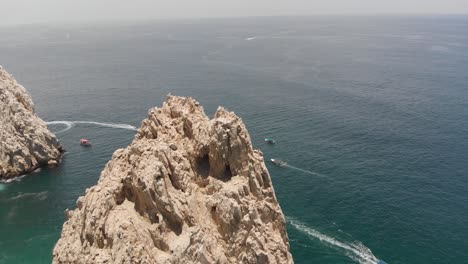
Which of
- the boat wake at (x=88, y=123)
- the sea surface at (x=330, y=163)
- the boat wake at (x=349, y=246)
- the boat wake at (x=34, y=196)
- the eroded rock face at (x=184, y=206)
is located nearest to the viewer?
the eroded rock face at (x=184, y=206)

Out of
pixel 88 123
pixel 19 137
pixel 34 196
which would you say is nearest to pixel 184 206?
pixel 34 196

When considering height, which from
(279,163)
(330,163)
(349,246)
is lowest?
(349,246)

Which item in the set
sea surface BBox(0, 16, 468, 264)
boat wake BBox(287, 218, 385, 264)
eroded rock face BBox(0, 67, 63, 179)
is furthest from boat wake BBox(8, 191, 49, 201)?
boat wake BBox(287, 218, 385, 264)

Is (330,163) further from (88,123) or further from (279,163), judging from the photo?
(88,123)

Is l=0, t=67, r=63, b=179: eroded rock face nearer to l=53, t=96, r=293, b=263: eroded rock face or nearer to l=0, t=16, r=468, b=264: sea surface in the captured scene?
l=0, t=16, r=468, b=264: sea surface

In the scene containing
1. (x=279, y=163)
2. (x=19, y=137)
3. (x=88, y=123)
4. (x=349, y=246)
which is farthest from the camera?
(x=88, y=123)

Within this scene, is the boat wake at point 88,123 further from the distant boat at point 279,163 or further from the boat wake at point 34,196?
the distant boat at point 279,163

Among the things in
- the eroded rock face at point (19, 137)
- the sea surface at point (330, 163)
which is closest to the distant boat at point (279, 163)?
the sea surface at point (330, 163)
